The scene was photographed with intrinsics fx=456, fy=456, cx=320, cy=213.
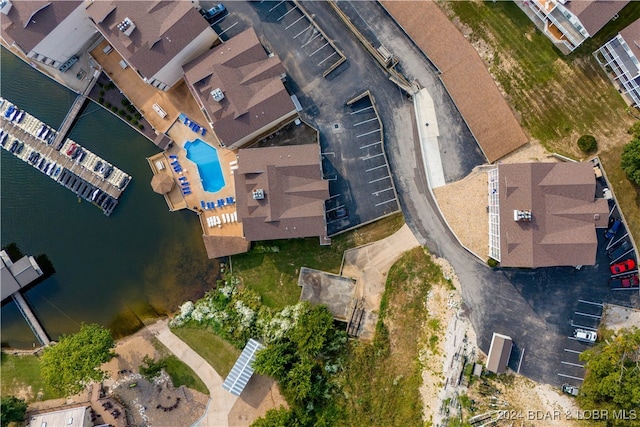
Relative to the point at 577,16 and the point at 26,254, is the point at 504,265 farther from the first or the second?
the point at 26,254

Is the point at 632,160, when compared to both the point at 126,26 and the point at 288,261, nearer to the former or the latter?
the point at 288,261

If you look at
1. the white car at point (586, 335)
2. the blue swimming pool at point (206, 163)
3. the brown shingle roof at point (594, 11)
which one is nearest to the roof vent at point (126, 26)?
the blue swimming pool at point (206, 163)

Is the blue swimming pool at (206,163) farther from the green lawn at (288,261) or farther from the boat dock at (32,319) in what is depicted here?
the boat dock at (32,319)

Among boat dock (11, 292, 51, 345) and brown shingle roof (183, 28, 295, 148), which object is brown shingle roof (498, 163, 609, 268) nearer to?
brown shingle roof (183, 28, 295, 148)

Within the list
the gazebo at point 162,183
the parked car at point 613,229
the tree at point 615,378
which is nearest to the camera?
the tree at point 615,378

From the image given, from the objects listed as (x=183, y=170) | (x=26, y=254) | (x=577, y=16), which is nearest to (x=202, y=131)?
(x=183, y=170)

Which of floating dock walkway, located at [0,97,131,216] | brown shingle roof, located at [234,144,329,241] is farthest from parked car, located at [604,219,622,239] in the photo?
floating dock walkway, located at [0,97,131,216]
